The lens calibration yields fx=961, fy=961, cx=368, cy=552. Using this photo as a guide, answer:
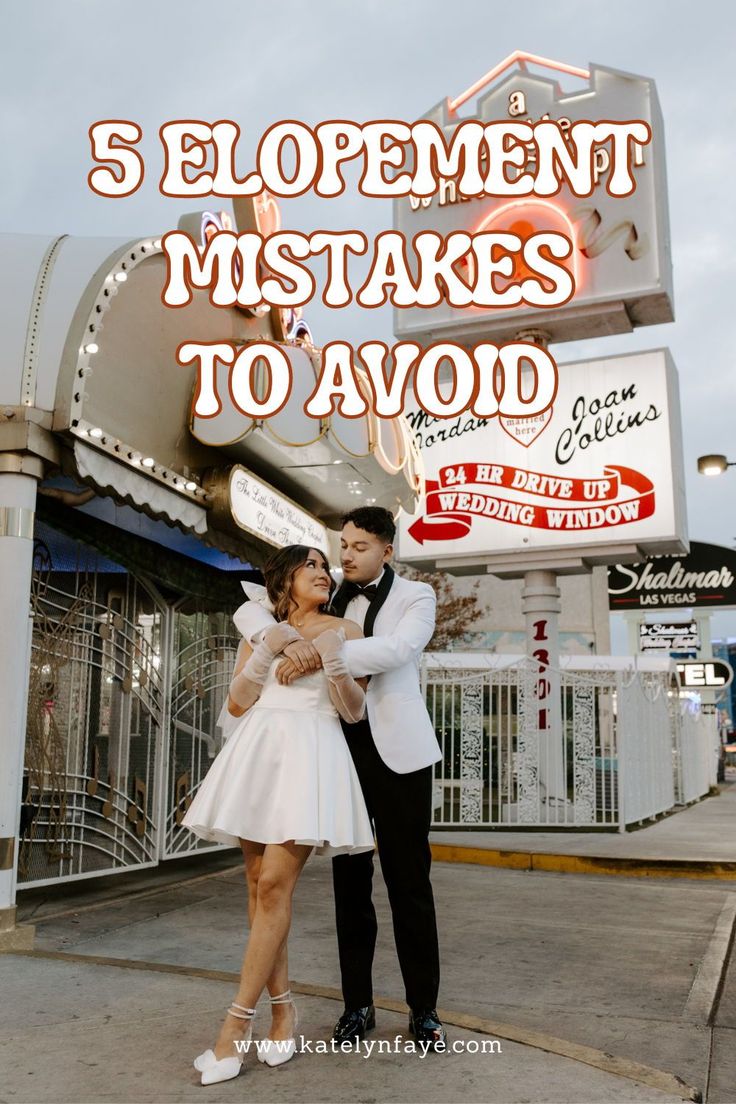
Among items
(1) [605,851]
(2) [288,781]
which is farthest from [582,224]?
(2) [288,781]

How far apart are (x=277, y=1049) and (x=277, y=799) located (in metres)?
0.90

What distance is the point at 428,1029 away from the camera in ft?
11.9

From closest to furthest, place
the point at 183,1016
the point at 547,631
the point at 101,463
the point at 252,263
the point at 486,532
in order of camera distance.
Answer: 1. the point at 183,1016
2. the point at 101,463
3. the point at 252,263
4. the point at 547,631
5. the point at 486,532

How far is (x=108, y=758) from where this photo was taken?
7.52m

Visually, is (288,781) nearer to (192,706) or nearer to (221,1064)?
(221,1064)

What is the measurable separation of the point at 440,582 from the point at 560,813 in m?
21.3

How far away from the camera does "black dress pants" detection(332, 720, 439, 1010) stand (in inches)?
146

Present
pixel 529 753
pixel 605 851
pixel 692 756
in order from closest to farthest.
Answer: pixel 605 851, pixel 529 753, pixel 692 756

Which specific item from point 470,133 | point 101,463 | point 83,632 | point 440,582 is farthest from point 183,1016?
point 440,582

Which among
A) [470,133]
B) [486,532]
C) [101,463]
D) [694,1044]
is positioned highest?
[470,133]

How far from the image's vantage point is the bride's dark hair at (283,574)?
3775 mm

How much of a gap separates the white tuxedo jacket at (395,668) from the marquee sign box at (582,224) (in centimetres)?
1130

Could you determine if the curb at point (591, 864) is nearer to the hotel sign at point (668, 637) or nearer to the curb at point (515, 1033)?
the curb at point (515, 1033)

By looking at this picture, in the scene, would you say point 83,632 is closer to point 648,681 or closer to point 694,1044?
point 694,1044
